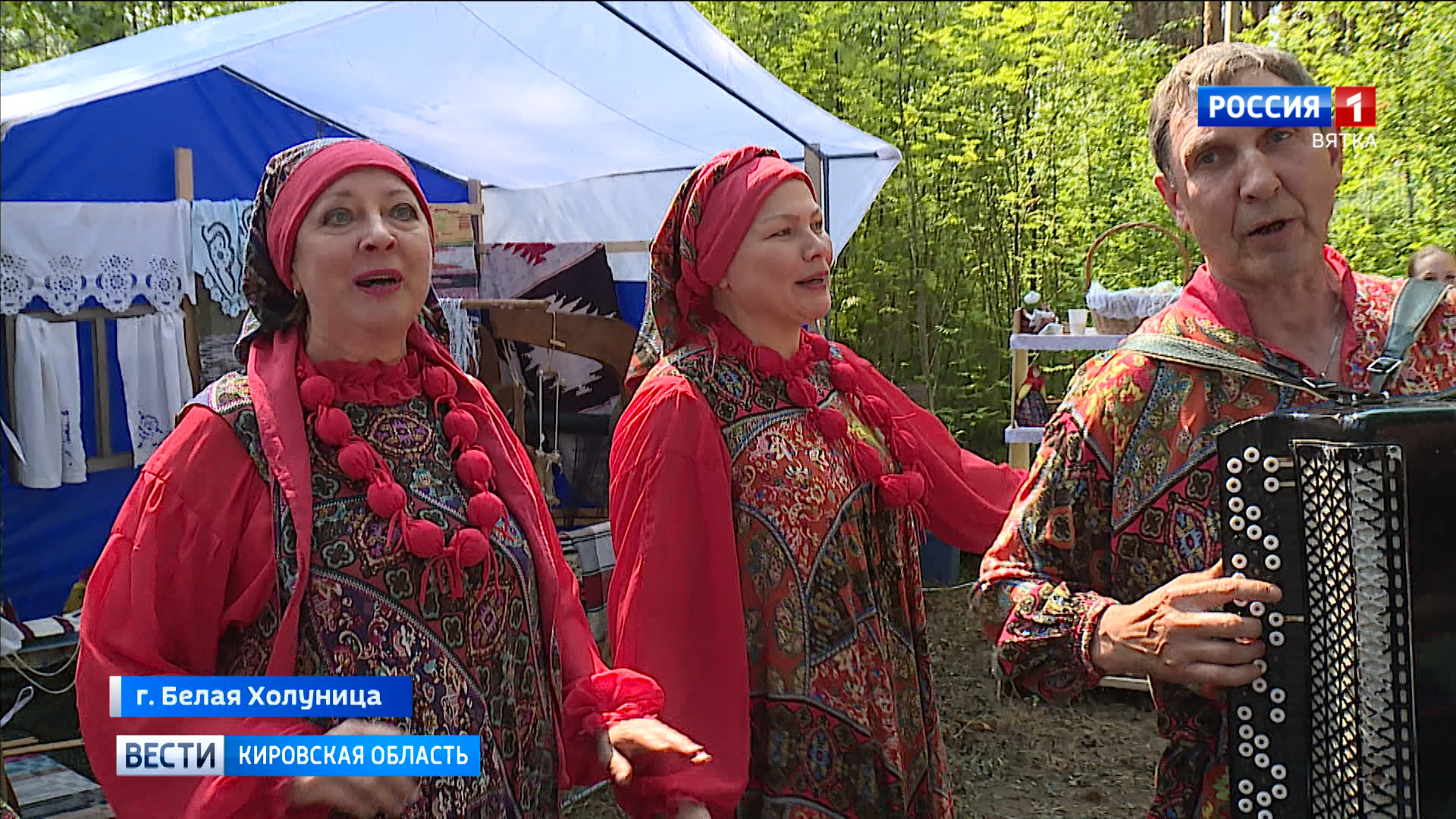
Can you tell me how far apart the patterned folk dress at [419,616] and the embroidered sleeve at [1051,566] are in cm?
70

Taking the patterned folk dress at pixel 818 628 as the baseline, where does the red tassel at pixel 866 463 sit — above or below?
above

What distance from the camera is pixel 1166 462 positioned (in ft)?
6.05

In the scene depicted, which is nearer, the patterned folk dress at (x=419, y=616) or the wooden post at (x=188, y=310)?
the patterned folk dress at (x=419, y=616)

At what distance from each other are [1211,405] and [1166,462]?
4.1 inches

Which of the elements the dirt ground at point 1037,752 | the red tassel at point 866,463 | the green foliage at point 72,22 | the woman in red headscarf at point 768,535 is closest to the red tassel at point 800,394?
the woman in red headscarf at point 768,535

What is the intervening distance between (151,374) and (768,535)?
439cm

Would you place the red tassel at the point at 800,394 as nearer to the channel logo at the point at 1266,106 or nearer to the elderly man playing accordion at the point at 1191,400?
the elderly man playing accordion at the point at 1191,400

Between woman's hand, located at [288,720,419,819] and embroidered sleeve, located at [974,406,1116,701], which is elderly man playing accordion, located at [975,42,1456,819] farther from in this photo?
woman's hand, located at [288,720,419,819]

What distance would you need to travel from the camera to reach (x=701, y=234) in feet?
8.07

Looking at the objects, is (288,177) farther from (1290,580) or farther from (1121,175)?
(1121,175)

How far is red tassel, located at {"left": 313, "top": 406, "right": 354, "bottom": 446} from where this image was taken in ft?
5.78

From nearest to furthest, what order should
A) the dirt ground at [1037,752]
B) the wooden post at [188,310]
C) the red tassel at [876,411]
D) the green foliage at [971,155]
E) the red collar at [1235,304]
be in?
1. the red collar at [1235,304]
2. the red tassel at [876,411]
3. the dirt ground at [1037,752]
4. the wooden post at [188,310]
5. the green foliage at [971,155]

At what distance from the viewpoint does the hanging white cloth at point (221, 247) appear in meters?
5.82
